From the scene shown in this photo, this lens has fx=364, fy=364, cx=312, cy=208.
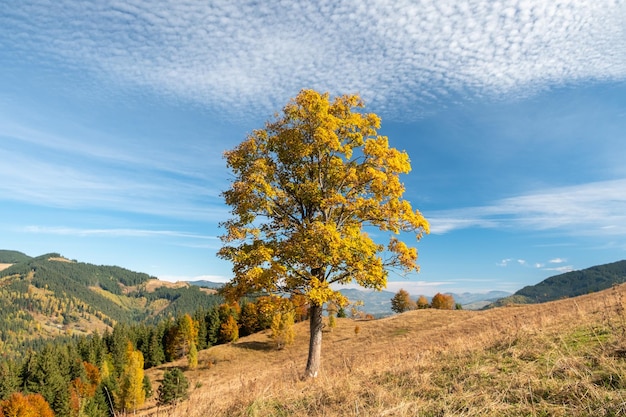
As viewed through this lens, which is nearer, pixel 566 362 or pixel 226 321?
pixel 566 362

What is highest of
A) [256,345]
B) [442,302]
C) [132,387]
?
[442,302]

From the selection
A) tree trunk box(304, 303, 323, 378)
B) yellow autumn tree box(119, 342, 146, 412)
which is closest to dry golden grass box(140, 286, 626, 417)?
tree trunk box(304, 303, 323, 378)

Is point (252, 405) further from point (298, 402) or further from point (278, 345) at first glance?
point (278, 345)

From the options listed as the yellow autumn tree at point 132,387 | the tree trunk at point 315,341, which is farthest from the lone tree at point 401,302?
the tree trunk at point 315,341

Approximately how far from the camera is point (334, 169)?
1650cm

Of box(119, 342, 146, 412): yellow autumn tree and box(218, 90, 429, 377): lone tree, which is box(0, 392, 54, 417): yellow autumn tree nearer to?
box(119, 342, 146, 412): yellow autumn tree

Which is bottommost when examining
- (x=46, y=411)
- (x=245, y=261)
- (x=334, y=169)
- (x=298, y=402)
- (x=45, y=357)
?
(x=46, y=411)

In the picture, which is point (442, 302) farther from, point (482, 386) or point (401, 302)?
point (482, 386)

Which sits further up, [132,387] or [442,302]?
[442,302]

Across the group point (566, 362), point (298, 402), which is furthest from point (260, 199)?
point (566, 362)

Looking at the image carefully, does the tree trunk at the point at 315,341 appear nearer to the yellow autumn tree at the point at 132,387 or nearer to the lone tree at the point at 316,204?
the lone tree at the point at 316,204

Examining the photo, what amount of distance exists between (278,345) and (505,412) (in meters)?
78.0

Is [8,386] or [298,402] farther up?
[298,402]

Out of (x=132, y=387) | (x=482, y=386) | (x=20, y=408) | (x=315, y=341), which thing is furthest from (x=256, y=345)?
(x=482, y=386)
